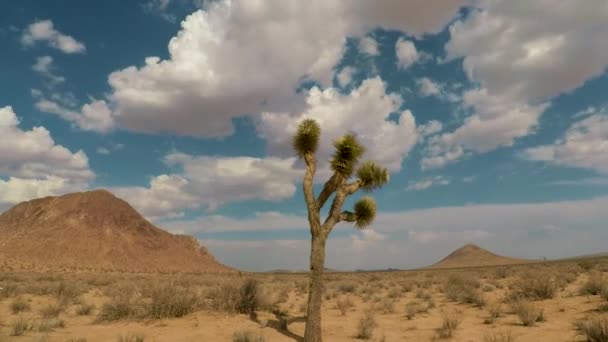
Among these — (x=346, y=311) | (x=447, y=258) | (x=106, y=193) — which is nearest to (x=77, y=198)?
(x=106, y=193)

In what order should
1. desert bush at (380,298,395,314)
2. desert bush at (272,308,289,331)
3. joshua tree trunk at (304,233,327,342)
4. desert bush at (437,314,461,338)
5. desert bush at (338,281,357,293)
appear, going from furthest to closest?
desert bush at (338,281,357,293), desert bush at (380,298,395,314), desert bush at (272,308,289,331), desert bush at (437,314,461,338), joshua tree trunk at (304,233,327,342)

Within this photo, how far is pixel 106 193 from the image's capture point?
8875 cm

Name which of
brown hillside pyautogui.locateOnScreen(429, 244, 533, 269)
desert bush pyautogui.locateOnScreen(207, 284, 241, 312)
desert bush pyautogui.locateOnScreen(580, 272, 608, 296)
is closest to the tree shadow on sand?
desert bush pyautogui.locateOnScreen(207, 284, 241, 312)

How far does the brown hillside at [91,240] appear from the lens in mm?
67250

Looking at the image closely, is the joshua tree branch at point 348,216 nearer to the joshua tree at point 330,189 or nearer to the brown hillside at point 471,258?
the joshua tree at point 330,189

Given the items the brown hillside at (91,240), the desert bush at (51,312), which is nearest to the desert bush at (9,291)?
the desert bush at (51,312)

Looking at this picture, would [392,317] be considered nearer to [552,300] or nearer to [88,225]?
[552,300]

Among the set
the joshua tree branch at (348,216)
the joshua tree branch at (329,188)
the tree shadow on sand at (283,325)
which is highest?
the joshua tree branch at (329,188)

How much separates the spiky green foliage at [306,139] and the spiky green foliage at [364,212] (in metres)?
2.17

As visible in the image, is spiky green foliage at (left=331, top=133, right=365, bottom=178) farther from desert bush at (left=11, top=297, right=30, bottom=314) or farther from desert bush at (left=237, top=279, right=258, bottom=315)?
desert bush at (left=11, top=297, right=30, bottom=314)

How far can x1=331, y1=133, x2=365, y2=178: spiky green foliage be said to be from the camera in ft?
39.5

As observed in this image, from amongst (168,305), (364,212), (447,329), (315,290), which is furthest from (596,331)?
(168,305)

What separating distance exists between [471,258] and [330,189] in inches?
5328

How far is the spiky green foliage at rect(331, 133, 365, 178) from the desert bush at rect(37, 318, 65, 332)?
29.5ft
